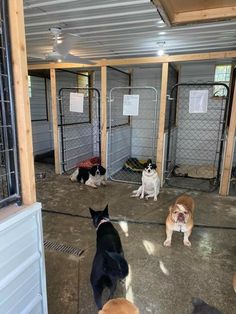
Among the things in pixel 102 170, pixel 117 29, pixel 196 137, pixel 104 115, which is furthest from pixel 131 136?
pixel 117 29

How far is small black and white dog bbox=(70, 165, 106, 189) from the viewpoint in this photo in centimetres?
408

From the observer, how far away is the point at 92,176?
416cm

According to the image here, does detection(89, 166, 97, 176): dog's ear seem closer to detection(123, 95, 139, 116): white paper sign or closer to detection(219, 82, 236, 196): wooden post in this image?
detection(123, 95, 139, 116): white paper sign

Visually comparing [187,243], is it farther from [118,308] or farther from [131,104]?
[131,104]

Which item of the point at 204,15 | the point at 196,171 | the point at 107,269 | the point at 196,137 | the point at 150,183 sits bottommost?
the point at 196,171

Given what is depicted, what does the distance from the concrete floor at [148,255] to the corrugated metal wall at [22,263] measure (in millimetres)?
501

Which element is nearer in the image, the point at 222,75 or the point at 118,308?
the point at 118,308

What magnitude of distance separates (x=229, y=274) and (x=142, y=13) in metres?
2.49

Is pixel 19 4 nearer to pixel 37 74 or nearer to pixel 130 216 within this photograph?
pixel 130 216

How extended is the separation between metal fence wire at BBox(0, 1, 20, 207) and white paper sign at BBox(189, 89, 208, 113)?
10.5ft

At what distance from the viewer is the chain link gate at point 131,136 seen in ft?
15.7

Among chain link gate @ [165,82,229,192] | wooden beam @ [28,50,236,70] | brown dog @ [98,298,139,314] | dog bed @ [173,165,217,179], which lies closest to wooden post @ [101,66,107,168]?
wooden beam @ [28,50,236,70]

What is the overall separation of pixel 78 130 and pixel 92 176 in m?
1.58

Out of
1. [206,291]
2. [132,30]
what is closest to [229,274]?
[206,291]
